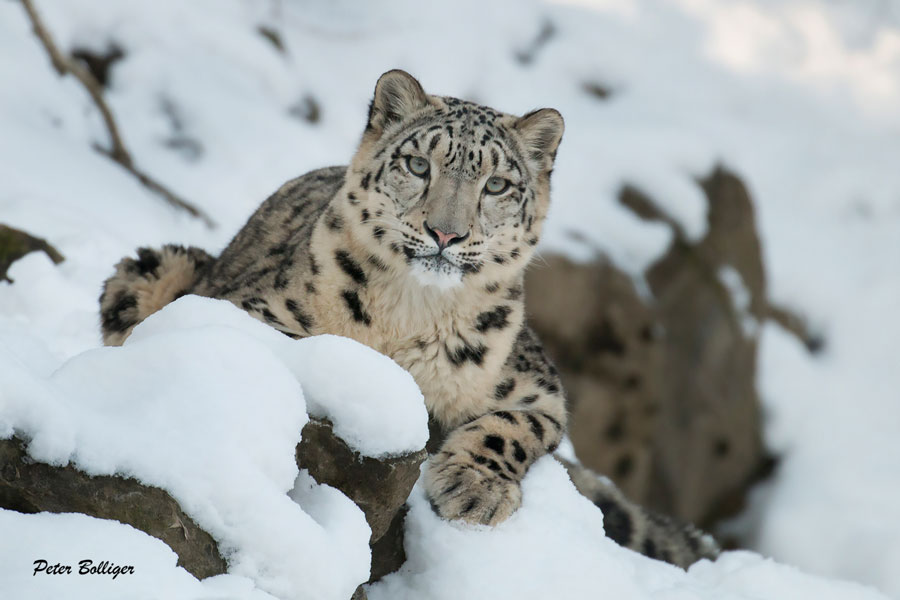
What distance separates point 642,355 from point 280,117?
3.97 meters

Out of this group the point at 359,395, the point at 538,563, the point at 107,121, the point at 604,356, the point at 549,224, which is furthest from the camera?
the point at 549,224

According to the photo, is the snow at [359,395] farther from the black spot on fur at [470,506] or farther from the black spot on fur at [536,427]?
the black spot on fur at [536,427]

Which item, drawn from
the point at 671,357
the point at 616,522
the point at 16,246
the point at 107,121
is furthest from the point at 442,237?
the point at 671,357

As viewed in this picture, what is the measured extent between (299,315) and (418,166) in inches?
30.3

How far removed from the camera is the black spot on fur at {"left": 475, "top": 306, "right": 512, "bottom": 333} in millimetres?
4359

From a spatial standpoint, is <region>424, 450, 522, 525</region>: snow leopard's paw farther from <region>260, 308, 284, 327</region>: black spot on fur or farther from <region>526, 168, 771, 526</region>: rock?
<region>526, 168, 771, 526</region>: rock

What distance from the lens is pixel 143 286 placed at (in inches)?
203

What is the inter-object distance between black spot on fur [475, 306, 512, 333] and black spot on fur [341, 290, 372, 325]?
1.48ft

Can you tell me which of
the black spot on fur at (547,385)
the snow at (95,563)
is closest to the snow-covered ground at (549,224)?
the snow at (95,563)

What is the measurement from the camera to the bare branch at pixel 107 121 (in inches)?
318

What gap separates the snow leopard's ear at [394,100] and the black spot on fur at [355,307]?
83cm

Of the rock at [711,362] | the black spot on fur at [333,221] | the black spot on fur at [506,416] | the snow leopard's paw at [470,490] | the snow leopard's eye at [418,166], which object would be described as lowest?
the rock at [711,362]

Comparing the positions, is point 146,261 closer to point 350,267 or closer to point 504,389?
point 350,267

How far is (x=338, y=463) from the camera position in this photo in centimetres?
287
